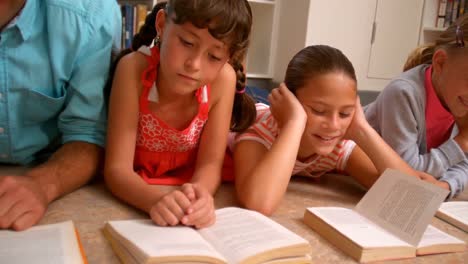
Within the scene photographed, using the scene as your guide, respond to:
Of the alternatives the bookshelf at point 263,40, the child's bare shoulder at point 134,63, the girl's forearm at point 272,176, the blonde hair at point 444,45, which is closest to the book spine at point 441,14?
the bookshelf at point 263,40

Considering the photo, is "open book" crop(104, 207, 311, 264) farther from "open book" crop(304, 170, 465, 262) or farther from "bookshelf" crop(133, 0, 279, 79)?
"bookshelf" crop(133, 0, 279, 79)

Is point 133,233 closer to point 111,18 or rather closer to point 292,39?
point 111,18

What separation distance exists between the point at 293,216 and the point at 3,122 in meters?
0.70

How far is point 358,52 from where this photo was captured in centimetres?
300

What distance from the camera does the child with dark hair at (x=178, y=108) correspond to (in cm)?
91

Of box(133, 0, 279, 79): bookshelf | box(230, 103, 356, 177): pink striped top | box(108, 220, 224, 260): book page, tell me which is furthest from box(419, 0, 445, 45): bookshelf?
box(108, 220, 224, 260): book page

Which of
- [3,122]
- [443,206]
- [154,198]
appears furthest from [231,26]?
[443,206]

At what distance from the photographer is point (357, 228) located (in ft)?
2.94

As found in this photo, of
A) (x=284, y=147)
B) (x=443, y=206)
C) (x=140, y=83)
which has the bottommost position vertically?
(x=443, y=206)

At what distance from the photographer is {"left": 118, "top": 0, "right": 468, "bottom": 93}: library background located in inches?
113

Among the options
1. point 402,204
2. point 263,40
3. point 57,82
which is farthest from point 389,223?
point 263,40

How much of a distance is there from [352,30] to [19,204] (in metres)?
2.58

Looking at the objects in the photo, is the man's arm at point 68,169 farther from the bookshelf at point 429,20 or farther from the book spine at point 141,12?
the bookshelf at point 429,20

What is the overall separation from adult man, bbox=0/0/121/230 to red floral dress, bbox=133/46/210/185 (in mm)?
103
